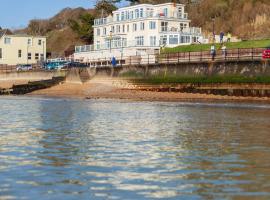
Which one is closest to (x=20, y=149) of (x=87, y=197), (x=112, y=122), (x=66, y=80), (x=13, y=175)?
(x=13, y=175)

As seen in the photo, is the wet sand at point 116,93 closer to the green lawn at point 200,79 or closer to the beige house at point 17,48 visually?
the green lawn at point 200,79

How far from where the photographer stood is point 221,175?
40.2 feet

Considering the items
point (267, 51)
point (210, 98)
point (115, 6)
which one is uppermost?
point (115, 6)

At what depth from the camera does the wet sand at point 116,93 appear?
160 feet

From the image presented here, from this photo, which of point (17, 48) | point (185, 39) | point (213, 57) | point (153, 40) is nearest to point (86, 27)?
point (17, 48)

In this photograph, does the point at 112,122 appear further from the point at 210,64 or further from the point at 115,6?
the point at 115,6

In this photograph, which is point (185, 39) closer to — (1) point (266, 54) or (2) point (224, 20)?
(2) point (224, 20)

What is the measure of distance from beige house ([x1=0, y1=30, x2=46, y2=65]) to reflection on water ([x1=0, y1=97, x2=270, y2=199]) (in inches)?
3125

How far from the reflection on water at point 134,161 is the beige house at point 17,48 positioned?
260 feet

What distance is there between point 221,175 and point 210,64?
129 feet

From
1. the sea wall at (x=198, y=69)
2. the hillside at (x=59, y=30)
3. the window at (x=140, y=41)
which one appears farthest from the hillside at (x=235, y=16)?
the hillside at (x=59, y=30)

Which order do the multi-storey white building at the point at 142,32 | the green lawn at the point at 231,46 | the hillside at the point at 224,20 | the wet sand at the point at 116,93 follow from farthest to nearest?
the multi-storey white building at the point at 142,32
the hillside at the point at 224,20
the green lawn at the point at 231,46
the wet sand at the point at 116,93

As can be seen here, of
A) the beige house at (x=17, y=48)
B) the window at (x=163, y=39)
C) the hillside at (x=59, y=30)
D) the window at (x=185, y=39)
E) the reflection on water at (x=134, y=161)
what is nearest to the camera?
the reflection on water at (x=134, y=161)

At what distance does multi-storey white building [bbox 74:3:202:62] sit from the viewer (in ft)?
263
